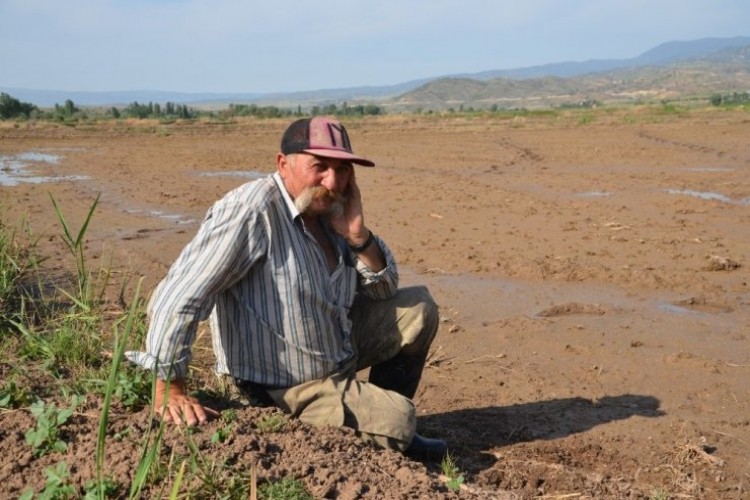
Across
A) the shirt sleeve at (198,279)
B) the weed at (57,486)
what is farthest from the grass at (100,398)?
the shirt sleeve at (198,279)

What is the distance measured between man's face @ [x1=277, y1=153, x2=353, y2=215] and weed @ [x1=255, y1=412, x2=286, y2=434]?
0.75 meters

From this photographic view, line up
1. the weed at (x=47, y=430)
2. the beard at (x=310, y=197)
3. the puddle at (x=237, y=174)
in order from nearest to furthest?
the weed at (x=47, y=430) < the beard at (x=310, y=197) < the puddle at (x=237, y=174)

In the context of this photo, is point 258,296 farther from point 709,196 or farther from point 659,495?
point 709,196

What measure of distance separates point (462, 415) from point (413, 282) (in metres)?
2.51

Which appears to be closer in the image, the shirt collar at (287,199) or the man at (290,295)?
the man at (290,295)

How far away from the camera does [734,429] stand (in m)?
3.80

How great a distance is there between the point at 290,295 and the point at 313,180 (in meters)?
0.43

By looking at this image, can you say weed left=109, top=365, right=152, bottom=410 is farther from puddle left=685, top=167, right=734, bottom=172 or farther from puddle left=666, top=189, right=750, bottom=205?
puddle left=685, top=167, right=734, bottom=172

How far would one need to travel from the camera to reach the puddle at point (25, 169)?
1317 cm

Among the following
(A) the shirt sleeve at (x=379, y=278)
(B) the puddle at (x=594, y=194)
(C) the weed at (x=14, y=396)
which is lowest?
(B) the puddle at (x=594, y=194)

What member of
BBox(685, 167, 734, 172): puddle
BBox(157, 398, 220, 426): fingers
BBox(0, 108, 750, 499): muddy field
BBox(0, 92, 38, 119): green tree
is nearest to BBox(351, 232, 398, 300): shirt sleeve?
BBox(0, 108, 750, 499): muddy field

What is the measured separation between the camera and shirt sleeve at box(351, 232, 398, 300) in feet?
10.8

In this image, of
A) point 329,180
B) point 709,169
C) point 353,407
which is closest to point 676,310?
point 353,407

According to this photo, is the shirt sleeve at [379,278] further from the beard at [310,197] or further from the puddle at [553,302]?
the puddle at [553,302]
